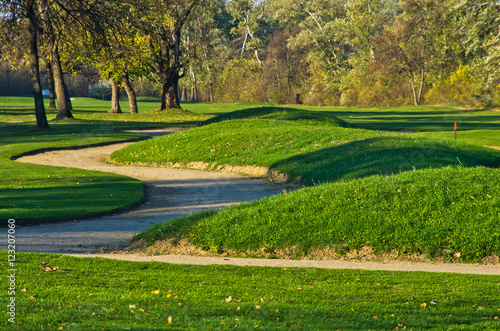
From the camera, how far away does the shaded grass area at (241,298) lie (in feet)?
15.9

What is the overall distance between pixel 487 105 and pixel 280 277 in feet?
156

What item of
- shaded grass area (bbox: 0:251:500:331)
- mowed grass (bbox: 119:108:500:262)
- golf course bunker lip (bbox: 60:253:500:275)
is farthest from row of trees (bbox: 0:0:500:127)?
shaded grass area (bbox: 0:251:500:331)

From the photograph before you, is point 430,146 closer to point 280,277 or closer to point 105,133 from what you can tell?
point 280,277

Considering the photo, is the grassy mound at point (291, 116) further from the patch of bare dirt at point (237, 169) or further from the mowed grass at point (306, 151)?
the patch of bare dirt at point (237, 169)

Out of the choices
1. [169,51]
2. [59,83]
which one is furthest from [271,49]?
[59,83]

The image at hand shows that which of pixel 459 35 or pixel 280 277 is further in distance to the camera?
pixel 459 35

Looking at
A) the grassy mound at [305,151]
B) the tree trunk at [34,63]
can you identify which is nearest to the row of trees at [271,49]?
the tree trunk at [34,63]

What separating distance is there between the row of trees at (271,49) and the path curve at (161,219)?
904 centimetres

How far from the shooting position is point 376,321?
501 cm

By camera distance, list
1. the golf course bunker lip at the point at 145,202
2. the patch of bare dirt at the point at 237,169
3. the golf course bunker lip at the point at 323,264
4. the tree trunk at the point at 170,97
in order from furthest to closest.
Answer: the tree trunk at the point at 170,97 → the patch of bare dirt at the point at 237,169 → the golf course bunker lip at the point at 145,202 → the golf course bunker lip at the point at 323,264

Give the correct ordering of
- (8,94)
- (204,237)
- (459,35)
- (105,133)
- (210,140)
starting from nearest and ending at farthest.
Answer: (204,237) < (210,140) < (105,133) < (459,35) < (8,94)

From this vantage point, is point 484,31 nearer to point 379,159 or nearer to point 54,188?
point 379,159

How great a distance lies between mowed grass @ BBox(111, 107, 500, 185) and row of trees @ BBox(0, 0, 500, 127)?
6.98 m

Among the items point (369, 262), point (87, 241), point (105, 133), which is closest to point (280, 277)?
point (369, 262)
